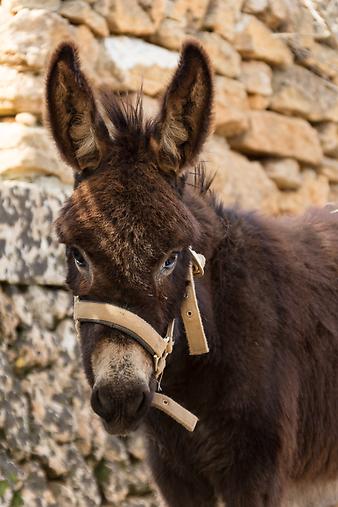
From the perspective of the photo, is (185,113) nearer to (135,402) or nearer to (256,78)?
(135,402)

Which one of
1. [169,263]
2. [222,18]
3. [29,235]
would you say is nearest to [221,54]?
[222,18]

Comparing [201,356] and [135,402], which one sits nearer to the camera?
[135,402]

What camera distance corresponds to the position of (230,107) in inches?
230

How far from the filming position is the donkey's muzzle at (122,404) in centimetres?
270

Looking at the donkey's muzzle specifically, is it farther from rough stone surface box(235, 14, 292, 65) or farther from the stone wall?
rough stone surface box(235, 14, 292, 65)

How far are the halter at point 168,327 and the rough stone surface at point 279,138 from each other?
298 centimetres

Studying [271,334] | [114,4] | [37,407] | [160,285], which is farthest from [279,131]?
[160,285]

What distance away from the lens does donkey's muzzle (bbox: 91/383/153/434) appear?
2.70 meters

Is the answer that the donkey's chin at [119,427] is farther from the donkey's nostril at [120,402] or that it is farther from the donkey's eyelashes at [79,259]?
the donkey's eyelashes at [79,259]

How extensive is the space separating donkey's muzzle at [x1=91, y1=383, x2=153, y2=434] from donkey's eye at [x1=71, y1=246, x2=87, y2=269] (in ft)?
1.38

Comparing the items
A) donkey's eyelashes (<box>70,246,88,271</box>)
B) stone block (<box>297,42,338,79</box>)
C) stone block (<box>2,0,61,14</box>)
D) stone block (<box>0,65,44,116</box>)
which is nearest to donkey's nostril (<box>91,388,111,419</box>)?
donkey's eyelashes (<box>70,246,88,271</box>)

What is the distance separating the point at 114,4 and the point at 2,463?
2.57 meters

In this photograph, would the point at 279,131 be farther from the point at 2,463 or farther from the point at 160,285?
the point at 160,285

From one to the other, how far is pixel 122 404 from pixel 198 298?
68 cm
